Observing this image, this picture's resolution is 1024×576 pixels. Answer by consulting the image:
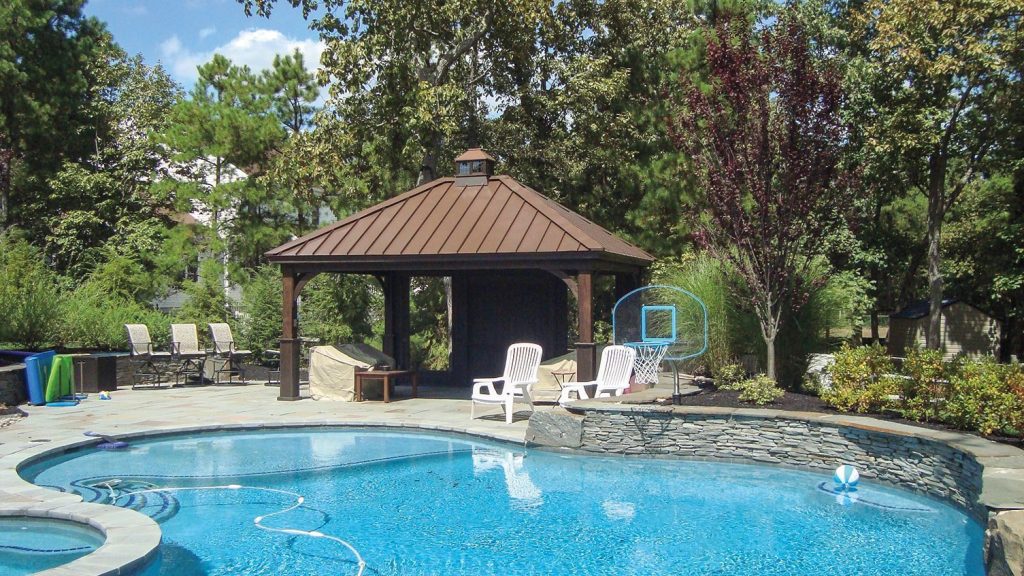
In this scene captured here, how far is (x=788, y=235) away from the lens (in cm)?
1006

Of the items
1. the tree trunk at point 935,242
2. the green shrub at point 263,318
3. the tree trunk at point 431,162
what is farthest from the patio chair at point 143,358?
the tree trunk at point 935,242

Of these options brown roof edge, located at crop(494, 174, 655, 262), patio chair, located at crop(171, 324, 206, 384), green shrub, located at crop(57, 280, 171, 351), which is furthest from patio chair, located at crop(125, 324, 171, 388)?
brown roof edge, located at crop(494, 174, 655, 262)

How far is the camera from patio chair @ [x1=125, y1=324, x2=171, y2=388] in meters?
15.5

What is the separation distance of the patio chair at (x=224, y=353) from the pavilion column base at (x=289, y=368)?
3.54 meters

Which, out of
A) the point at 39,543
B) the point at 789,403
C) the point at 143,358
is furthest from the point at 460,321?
the point at 39,543

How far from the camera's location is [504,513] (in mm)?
7055

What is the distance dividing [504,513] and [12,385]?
9226 millimetres

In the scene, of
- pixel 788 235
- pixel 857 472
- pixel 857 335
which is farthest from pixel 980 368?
pixel 857 335

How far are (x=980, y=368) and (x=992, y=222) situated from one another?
13485mm

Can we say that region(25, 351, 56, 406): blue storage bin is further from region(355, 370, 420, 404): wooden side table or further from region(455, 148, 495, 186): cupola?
region(455, 148, 495, 186): cupola

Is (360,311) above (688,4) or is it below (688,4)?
below

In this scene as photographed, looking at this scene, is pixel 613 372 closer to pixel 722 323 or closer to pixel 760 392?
pixel 760 392

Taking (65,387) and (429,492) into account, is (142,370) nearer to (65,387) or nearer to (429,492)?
(65,387)

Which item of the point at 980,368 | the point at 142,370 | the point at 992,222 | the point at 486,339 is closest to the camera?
the point at 980,368
